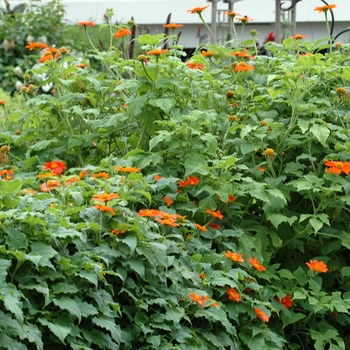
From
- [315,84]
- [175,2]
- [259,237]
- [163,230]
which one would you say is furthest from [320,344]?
[175,2]

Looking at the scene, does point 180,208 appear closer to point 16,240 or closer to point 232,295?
point 232,295

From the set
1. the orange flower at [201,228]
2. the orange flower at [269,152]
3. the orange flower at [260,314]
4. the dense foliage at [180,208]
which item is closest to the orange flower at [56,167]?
the dense foliage at [180,208]

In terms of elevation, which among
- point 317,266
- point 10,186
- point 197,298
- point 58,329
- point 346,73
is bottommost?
point 317,266

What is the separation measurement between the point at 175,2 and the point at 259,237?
45.8ft

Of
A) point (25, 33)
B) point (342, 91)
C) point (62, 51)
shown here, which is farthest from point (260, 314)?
point (25, 33)

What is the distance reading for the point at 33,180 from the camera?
3309 millimetres

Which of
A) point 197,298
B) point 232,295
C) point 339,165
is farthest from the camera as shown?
point 339,165

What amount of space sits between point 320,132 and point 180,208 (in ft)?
2.27

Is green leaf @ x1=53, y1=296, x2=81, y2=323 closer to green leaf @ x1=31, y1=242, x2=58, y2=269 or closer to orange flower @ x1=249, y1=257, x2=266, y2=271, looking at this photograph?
green leaf @ x1=31, y1=242, x2=58, y2=269

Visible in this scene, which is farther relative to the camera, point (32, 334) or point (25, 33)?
point (25, 33)

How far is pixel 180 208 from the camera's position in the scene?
3.51 meters

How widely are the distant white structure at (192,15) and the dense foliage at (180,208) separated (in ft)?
38.4

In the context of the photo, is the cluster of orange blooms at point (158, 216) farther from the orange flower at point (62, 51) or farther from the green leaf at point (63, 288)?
the orange flower at point (62, 51)

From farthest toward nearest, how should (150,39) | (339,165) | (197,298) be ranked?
(150,39) < (339,165) < (197,298)
